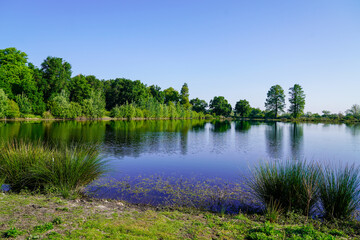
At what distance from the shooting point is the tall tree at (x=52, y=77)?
202ft

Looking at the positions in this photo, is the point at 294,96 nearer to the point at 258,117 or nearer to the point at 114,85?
the point at 258,117

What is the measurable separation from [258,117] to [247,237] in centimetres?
10629

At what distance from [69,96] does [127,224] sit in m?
72.0

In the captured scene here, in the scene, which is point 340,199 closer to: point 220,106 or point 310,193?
point 310,193

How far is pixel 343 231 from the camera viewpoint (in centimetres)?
553

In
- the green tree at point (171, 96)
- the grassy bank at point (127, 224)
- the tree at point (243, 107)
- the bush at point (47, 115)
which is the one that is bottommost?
the grassy bank at point (127, 224)

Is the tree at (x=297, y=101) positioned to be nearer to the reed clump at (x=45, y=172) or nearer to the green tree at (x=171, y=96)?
the green tree at (x=171, y=96)

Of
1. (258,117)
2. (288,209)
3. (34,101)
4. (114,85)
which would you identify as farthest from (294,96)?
(288,209)

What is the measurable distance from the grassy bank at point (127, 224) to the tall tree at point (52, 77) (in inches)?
2491

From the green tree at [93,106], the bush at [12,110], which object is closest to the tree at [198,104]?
the green tree at [93,106]

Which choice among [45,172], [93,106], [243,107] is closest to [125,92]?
[93,106]

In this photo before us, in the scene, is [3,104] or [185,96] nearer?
[3,104]

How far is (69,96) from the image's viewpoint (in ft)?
225

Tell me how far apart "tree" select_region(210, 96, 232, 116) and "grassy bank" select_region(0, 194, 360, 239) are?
11298 centimetres
